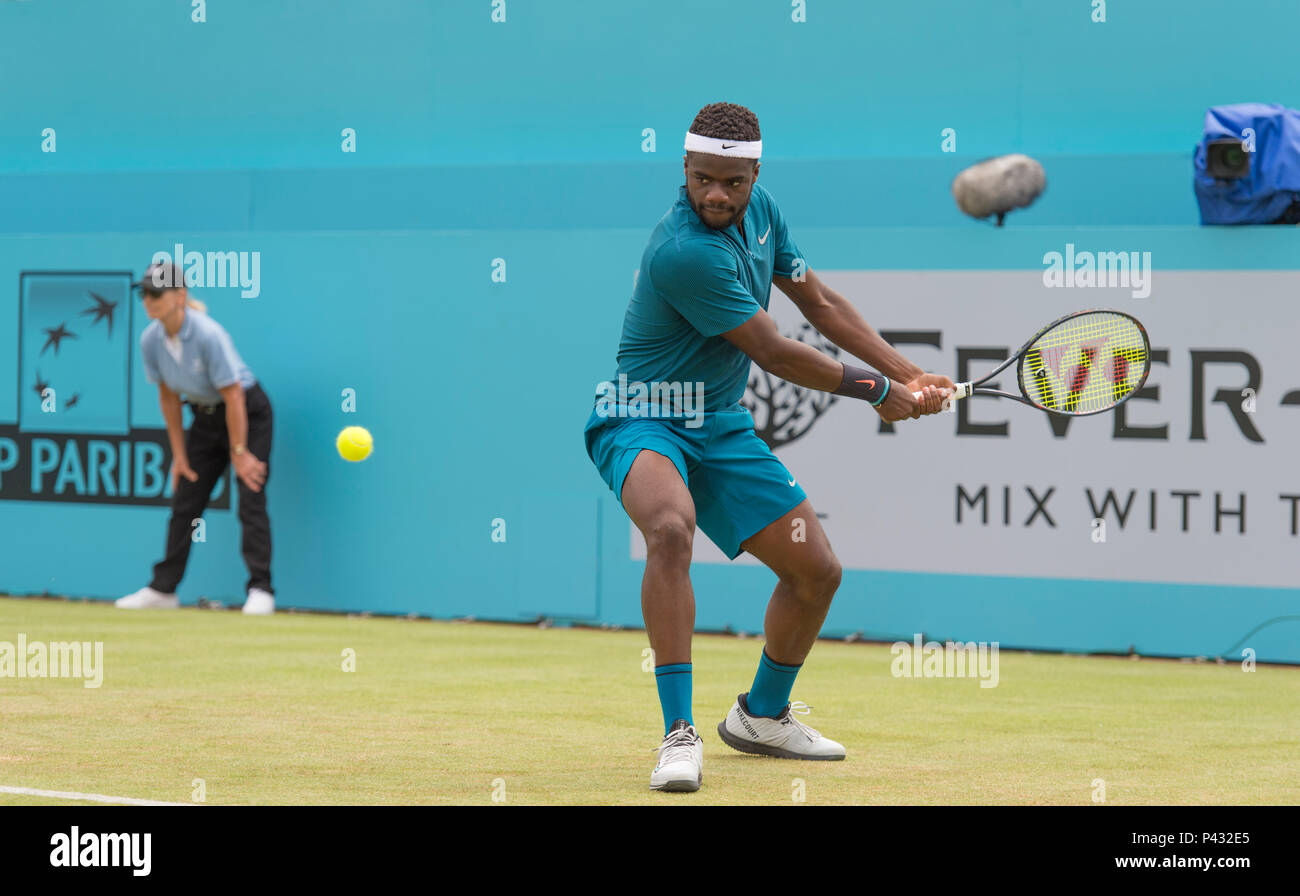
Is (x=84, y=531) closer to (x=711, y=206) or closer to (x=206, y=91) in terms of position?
(x=206, y=91)

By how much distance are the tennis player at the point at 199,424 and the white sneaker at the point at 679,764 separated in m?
5.45

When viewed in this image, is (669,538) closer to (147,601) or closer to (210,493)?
(210,493)

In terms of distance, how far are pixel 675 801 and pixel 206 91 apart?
8171 mm

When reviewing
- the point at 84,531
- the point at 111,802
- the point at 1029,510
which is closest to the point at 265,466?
the point at 84,531

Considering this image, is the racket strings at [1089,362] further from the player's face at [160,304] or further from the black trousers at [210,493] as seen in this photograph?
the player's face at [160,304]

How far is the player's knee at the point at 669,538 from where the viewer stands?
4668 millimetres

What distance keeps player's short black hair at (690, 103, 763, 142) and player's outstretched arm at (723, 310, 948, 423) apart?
0.49 meters

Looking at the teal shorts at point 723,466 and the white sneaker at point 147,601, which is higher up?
the teal shorts at point 723,466

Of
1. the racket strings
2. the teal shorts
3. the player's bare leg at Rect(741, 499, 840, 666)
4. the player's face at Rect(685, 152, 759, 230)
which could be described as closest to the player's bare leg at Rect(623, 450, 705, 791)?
the teal shorts

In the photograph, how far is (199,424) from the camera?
973 centimetres

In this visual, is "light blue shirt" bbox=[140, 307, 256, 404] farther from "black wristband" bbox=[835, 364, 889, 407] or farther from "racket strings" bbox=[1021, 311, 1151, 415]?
"black wristband" bbox=[835, 364, 889, 407]

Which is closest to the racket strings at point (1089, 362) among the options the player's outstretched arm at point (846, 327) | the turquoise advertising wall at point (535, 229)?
the player's outstretched arm at point (846, 327)

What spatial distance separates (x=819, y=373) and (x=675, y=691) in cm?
97

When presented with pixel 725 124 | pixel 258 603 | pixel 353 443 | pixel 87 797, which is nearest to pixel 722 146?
pixel 725 124
